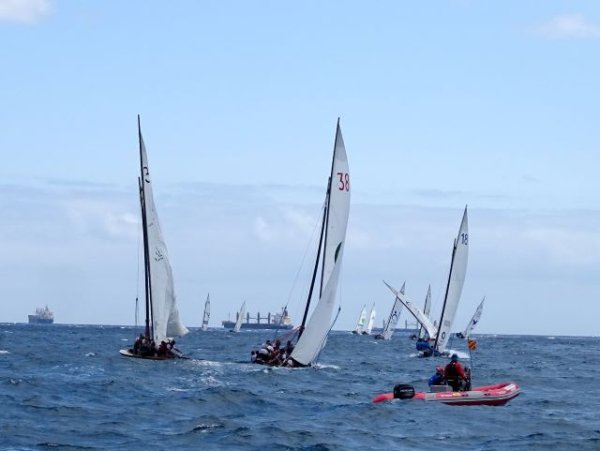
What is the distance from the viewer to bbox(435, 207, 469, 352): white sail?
77125 mm

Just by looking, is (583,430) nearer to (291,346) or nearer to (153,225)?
(291,346)

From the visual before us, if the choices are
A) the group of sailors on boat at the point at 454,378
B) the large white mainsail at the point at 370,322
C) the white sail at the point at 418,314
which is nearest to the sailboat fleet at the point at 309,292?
the group of sailors on boat at the point at 454,378

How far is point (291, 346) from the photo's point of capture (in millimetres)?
53156

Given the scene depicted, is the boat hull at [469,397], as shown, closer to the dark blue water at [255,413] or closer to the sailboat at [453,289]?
the dark blue water at [255,413]

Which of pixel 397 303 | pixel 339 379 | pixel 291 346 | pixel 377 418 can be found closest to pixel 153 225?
pixel 291 346

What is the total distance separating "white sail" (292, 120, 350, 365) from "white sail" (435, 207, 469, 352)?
26000 millimetres

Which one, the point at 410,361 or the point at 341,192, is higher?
the point at 341,192

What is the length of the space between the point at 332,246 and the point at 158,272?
940cm

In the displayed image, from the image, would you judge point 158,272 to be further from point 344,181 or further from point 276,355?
point 344,181

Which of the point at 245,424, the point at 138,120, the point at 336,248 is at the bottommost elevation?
the point at 245,424

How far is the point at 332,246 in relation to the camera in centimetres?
5147

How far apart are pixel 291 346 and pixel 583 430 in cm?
2148

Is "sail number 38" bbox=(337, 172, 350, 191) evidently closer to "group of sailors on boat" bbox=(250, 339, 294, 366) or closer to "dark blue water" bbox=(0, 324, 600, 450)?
"group of sailors on boat" bbox=(250, 339, 294, 366)

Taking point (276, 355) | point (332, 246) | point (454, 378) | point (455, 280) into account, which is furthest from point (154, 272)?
point (455, 280)
